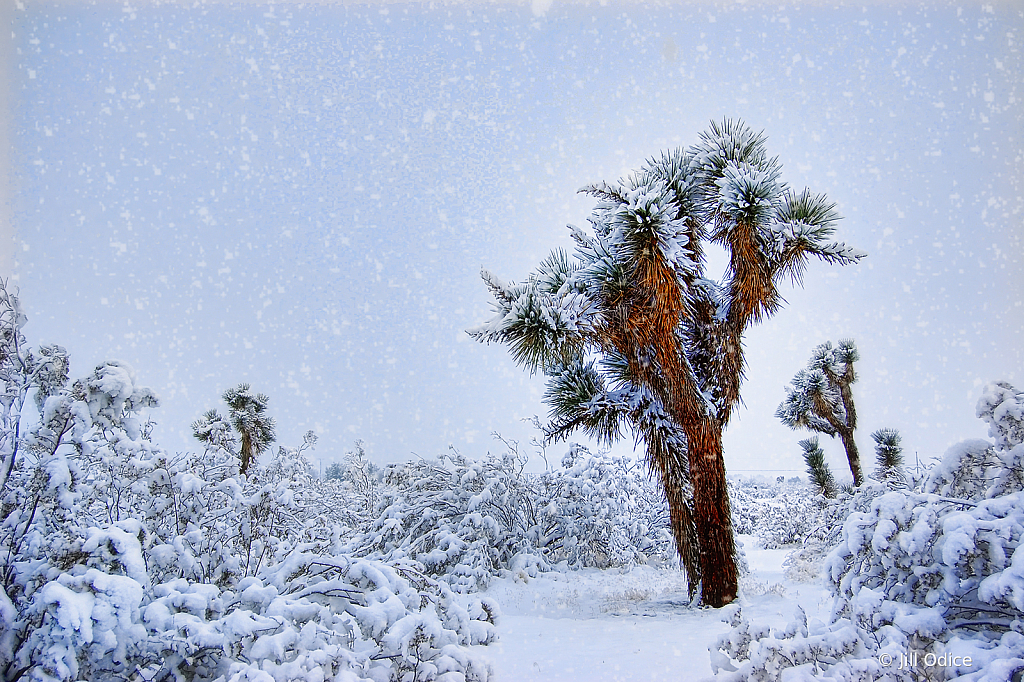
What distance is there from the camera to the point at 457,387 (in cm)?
1262

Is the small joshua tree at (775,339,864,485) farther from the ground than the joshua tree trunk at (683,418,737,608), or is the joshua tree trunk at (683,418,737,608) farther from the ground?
the small joshua tree at (775,339,864,485)

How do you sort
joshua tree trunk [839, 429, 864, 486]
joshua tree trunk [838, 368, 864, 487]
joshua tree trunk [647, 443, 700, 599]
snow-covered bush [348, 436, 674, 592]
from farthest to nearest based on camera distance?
joshua tree trunk [838, 368, 864, 487] < joshua tree trunk [839, 429, 864, 486] < snow-covered bush [348, 436, 674, 592] < joshua tree trunk [647, 443, 700, 599]

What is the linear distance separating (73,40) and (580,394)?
24.1 ft

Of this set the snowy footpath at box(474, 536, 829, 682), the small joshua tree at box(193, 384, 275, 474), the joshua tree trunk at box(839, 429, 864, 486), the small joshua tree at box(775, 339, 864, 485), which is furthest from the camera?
the small joshua tree at box(193, 384, 275, 474)

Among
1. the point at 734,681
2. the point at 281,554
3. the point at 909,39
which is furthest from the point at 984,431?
the point at 909,39

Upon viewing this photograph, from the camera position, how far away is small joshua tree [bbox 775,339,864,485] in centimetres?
1105

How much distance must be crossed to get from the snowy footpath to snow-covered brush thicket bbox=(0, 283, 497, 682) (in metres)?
1.02

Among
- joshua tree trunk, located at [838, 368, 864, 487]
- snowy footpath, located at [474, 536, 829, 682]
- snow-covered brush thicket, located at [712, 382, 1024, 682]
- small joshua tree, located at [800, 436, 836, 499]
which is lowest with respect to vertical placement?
snowy footpath, located at [474, 536, 829, 682]

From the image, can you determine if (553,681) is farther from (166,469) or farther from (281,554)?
(166,469)

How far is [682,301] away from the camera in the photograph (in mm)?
6605

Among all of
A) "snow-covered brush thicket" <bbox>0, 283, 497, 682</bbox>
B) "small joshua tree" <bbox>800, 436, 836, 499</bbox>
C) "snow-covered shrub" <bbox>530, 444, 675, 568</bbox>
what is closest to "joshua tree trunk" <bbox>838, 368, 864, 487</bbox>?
"small joshua tree" <bbox>800, 436, 836, 499</bbox>

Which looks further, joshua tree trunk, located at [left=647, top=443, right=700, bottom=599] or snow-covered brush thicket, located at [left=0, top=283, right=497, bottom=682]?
joshua tree trunk, located at [left=647, top=443, right=700, bottom=599]

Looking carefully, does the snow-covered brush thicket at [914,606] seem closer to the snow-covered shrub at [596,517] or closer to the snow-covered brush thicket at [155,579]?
the snow-covered brush thicket at [155,579]

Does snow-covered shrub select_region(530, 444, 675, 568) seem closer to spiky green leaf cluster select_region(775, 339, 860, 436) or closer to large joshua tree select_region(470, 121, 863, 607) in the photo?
large joshua tree select_region(470, 121, 863, 607)
